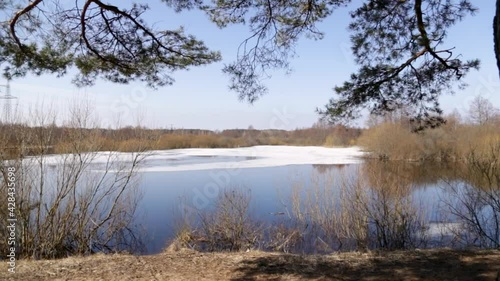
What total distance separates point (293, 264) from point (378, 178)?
2.96 metres

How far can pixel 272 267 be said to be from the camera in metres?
3.82

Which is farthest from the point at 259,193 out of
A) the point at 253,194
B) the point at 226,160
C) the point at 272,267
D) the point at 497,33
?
the point at 226,160

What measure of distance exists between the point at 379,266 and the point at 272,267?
116 cm

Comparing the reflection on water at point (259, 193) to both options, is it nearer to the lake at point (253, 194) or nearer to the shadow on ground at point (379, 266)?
the lake at point (253, 194)

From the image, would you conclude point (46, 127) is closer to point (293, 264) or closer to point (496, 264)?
point (293, 264)

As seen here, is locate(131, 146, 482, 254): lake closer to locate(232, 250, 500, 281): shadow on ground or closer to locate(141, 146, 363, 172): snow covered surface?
locate(141, 146, 363, 172): snow covered surface

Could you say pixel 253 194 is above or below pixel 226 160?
below

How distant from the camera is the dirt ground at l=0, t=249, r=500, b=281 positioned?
3.52m

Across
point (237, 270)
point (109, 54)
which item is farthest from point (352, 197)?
point (109, 54)

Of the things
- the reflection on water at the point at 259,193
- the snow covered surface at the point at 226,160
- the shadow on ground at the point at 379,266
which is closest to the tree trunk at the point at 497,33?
the shadow on ground at the point at 379,266

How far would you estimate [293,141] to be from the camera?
3672cm

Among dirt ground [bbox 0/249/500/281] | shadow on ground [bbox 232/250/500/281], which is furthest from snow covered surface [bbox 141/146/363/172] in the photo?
shadow on ground [bbox 232/250/500/281]

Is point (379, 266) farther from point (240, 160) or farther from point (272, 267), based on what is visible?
point (240, 160)

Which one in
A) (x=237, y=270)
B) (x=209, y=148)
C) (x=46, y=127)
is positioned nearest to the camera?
(x=237, y=270)
